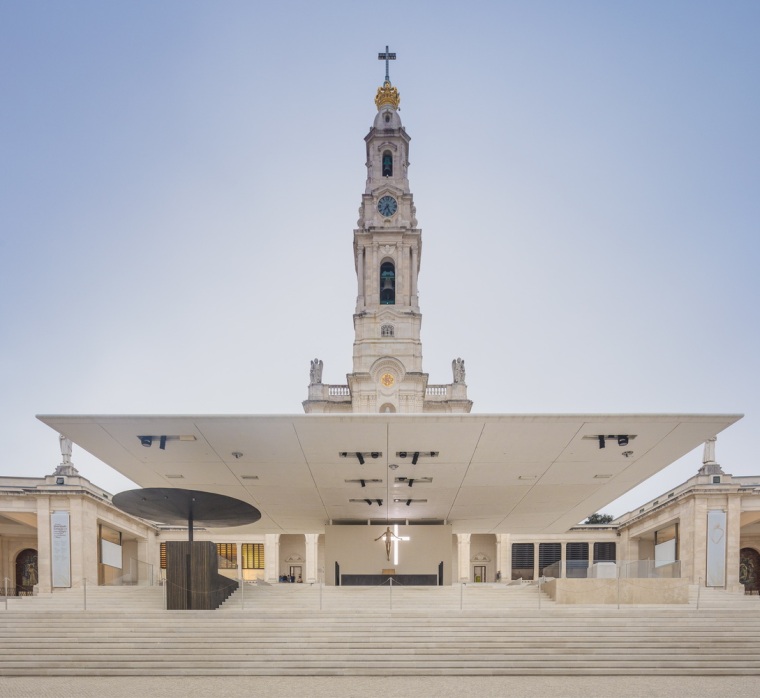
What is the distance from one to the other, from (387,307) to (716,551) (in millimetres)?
35561

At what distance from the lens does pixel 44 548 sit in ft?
118

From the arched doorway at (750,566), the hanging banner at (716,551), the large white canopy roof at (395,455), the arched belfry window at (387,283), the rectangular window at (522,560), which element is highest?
the arched belfry window at (387,283)

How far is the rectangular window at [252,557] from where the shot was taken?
53.9m

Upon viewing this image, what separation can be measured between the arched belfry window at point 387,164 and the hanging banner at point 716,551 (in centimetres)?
4567

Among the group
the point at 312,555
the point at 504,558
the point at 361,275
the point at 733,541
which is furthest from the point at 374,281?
the point at 733,541

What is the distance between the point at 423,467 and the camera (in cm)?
2044

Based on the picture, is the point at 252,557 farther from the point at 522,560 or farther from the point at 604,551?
the point at 604,551

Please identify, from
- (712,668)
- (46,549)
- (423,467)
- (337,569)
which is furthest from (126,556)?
(712,668)

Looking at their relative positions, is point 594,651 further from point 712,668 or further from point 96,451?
point 96,451

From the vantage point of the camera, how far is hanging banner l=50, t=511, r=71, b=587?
3575 centimetres

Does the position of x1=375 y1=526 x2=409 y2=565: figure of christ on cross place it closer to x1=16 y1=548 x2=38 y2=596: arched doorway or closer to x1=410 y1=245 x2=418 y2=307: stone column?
x1=16 y1=548 x2=38 y2=596: arched doorway

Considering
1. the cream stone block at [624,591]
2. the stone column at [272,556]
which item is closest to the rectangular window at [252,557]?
the stone column at [272,556]

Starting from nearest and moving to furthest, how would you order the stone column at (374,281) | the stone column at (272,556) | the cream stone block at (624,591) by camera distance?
the cream stone block at (624,591)
the stone column at (272,556)
the stone column at (374,281)

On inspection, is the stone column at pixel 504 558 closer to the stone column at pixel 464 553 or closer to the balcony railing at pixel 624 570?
the stone column at pixel 464 553
